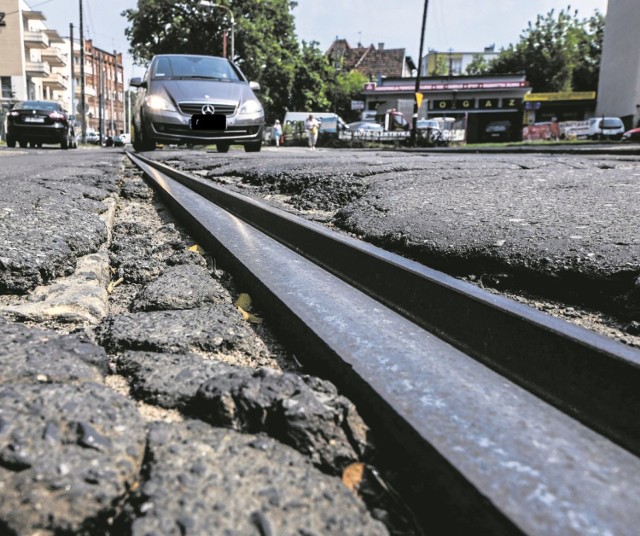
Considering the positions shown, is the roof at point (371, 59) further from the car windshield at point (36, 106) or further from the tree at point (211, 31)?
the car windshield at point (36, 106)

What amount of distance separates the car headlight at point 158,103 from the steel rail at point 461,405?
26.5 feet

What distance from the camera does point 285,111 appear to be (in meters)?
49.4

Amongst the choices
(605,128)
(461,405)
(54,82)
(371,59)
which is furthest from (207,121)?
(371,59)

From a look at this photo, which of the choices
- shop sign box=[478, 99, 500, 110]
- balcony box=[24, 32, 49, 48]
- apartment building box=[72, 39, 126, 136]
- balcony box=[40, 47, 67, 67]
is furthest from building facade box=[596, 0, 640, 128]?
apartment building box=[72, 39, 126, 136]

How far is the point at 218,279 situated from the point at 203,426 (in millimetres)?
990

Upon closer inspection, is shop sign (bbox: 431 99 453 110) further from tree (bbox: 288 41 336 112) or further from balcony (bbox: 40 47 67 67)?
balcony (bbox: 40 47 67 67)

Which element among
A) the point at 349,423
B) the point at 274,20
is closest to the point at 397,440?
the point at 349,423

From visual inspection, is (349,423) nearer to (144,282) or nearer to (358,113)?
(144,282)

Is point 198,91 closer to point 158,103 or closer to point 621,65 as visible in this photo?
point 158,103

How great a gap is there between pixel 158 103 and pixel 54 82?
2170 inches

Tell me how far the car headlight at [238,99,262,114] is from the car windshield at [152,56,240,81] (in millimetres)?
707

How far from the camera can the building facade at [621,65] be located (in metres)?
35.3

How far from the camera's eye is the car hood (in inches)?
357

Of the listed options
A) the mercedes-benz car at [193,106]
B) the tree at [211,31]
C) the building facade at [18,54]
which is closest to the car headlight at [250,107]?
the mercedes-benz car at [193,106]
